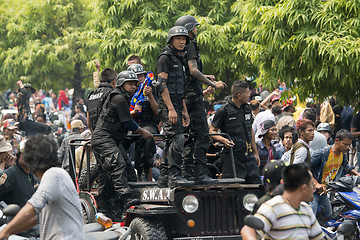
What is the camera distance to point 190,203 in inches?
353

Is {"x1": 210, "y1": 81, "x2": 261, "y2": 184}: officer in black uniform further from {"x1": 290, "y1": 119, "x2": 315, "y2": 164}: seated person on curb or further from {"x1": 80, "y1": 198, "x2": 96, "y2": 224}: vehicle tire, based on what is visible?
{"x1": 80, "y1": 198, "x2": 96, "y2": 224}: vehicle tire

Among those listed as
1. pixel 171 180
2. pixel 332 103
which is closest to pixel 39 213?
pixel 171 180

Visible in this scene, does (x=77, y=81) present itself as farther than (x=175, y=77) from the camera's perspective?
Yes

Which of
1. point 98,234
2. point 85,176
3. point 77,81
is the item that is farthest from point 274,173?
point 77,81

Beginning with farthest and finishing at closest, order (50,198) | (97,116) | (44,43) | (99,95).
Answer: (44,43) → (99,95) → (97,116) → (50,198)

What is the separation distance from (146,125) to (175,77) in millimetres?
1531

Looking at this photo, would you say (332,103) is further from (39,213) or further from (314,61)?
(39,213)

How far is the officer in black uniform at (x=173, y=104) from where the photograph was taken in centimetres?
924

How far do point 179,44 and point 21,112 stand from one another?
36.5ft

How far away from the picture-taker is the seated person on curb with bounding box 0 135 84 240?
5250 mm

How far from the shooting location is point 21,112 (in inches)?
776

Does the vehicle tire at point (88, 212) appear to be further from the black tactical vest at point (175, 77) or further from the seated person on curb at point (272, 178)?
the seated person on curb at point (272, 178)

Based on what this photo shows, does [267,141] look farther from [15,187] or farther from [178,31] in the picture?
[15,187]

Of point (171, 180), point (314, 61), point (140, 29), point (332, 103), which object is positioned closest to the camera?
point (171, 180)
